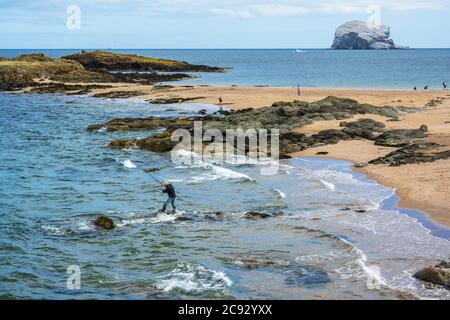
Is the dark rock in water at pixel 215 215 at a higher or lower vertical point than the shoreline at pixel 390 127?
lower

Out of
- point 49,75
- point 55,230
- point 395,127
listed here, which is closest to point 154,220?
point 55,230

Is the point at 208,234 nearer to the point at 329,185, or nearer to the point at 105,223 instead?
the point at 105,223

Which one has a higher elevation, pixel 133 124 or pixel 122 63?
pixel 122 63

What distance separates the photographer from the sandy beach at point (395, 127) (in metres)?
20.8

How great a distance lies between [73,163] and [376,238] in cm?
1768

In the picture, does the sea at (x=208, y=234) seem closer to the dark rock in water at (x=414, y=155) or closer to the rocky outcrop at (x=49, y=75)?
the dark rock in water at (x=414, y=155)

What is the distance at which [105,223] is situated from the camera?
18500 millimetres

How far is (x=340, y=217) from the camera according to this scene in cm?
1891

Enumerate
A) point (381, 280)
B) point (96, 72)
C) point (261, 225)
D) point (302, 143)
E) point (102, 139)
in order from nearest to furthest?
point (381, 280)
point (261, 225)
point (302, 143)
point (102, 139)
point (96, 72)

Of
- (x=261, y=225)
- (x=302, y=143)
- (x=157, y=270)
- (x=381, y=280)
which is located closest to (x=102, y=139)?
(x=302, y=143)

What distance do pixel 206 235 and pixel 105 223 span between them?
3174 millimetres

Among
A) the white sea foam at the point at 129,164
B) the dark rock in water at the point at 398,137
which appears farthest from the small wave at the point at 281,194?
the dark rock in water at the point at 398,137

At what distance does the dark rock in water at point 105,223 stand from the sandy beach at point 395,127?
30.5ft

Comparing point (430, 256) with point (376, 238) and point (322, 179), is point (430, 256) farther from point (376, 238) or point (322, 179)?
point (322, 179)
